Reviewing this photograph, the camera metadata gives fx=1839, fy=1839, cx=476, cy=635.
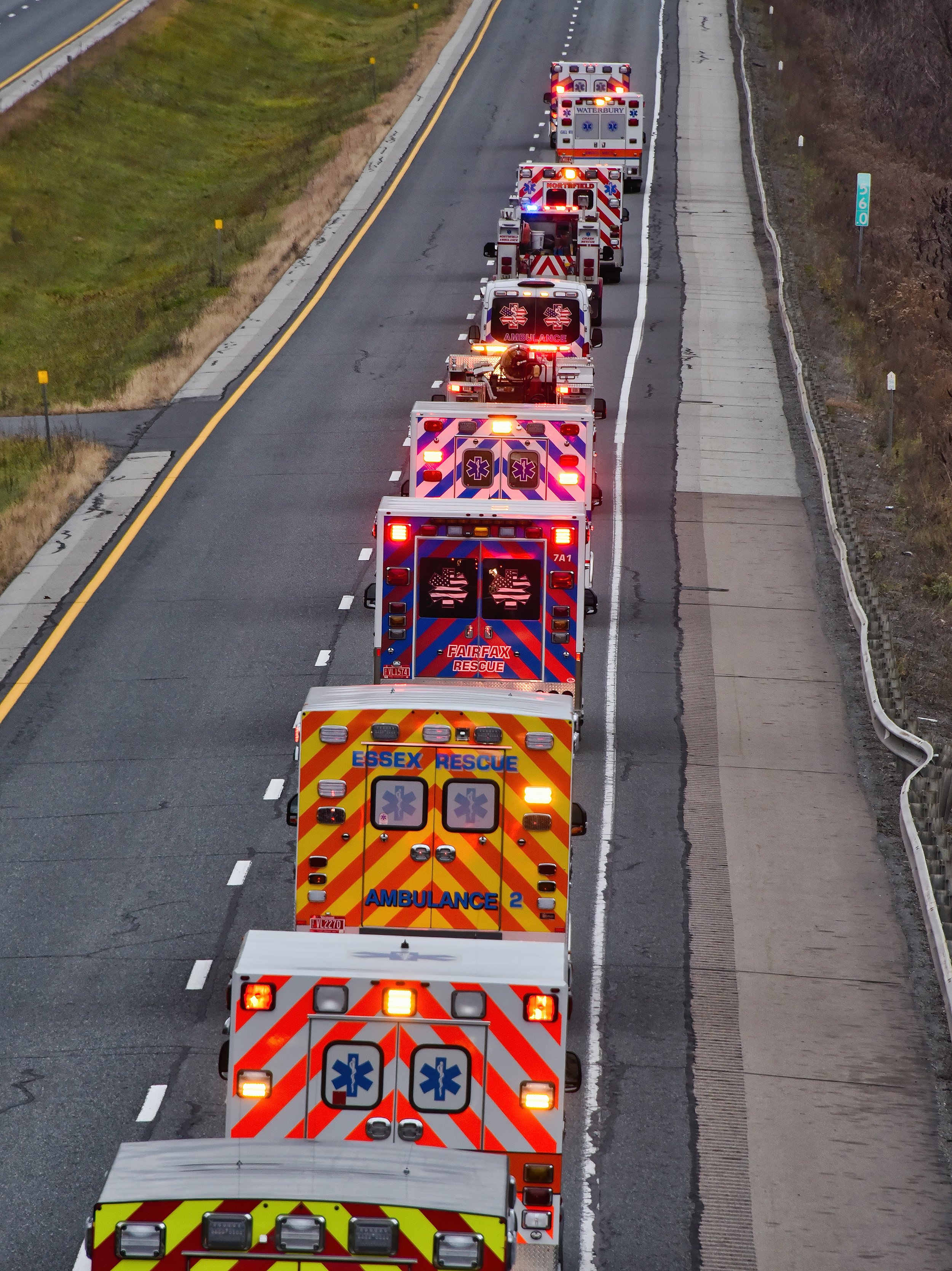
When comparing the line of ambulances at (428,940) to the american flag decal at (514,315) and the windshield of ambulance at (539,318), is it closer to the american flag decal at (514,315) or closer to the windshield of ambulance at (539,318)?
the windshield of ambulance at (539,318)

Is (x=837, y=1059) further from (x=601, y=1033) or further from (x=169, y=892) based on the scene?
(x=169, y=892)

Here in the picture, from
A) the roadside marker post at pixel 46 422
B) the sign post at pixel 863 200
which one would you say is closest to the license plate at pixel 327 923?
the roadside marker post at pixel 46 422

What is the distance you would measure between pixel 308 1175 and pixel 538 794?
18.8 feet

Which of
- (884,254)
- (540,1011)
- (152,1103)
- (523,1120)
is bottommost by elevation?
(884,254)

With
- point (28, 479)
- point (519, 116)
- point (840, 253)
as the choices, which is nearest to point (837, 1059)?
point (28, 479)

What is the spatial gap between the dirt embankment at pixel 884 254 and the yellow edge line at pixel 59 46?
28.9 meters

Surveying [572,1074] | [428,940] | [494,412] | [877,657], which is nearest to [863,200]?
[877,657]

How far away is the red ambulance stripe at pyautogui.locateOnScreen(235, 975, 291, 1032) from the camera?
1015cm

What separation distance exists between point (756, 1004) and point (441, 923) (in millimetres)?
2896

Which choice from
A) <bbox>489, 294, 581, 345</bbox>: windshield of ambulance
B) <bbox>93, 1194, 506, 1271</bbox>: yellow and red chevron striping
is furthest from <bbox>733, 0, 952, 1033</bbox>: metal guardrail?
<bbox>93, 1194, 506, 1271</bbox>: yellow and red chevron striping

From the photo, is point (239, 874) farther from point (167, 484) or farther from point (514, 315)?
point (514, 315)

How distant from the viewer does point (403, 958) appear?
33.8 ft

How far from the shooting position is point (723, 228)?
51.0 metres

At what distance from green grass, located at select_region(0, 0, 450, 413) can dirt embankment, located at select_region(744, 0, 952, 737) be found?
15.3 m
